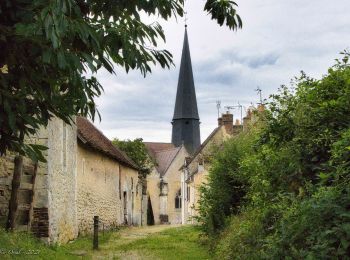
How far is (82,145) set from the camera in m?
18.7

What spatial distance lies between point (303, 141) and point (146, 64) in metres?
2.60

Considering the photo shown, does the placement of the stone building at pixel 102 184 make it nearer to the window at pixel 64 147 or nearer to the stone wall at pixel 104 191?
the stone wall at pixel 104 191

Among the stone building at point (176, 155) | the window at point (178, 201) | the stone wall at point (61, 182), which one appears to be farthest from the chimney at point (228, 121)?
the stone wall at point (61, 182)

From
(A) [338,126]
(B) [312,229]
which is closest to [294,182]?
(A) [338,126]

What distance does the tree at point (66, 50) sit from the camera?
4.00m

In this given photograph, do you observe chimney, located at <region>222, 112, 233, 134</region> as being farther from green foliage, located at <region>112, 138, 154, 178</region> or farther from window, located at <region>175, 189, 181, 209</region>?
window, located at <region>175, 189, 181, 209</region>

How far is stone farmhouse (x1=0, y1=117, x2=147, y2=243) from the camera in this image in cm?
1201

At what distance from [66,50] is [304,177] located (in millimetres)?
3357

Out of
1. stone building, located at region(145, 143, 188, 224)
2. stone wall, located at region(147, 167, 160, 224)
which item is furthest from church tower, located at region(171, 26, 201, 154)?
stone wall, located at region(147, 167, 160, 224)

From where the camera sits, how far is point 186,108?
60.7m

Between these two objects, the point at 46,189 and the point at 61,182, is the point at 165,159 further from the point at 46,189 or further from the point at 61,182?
the point at 46,189

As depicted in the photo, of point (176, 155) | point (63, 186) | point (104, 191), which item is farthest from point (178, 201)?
point (63, 186)

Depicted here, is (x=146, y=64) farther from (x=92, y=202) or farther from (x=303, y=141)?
(x=92, y=202)

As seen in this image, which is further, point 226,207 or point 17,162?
point 226,207
